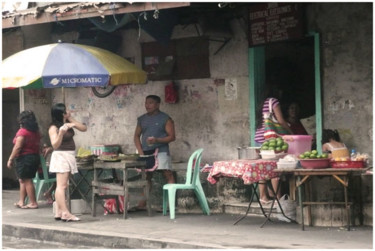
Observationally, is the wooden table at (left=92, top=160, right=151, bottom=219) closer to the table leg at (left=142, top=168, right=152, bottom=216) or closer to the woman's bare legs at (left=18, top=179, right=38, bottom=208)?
the table leg at (left=142, top=168, right=152, bottom=216)

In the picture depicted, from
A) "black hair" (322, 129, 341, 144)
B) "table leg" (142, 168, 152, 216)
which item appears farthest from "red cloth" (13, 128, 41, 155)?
"black hair" (322, 129, 341, 144)

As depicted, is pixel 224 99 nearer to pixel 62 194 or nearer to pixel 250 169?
pixel 250 169

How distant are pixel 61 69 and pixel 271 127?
3041mm

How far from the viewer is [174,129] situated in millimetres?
13547

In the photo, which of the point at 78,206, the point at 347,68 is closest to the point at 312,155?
the point at 347,68

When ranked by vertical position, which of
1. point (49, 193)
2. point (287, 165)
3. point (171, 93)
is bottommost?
point (49, 193)

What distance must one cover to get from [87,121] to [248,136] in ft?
12.2

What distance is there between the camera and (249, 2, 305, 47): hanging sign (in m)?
12.6

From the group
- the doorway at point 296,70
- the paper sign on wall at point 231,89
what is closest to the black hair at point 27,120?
the paper sign on wall at point 231,89

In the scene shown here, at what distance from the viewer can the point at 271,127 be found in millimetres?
12562

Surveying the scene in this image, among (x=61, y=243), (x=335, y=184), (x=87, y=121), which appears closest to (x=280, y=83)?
(x=87, y=121)

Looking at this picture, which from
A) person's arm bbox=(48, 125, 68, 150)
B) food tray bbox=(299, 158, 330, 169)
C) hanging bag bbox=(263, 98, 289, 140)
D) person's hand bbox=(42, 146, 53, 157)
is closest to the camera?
food tray bbox=(299, 158, 330, 169)

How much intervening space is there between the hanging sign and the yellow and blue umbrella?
6.54 ft

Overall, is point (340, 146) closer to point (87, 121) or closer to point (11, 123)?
point (87, 121)
